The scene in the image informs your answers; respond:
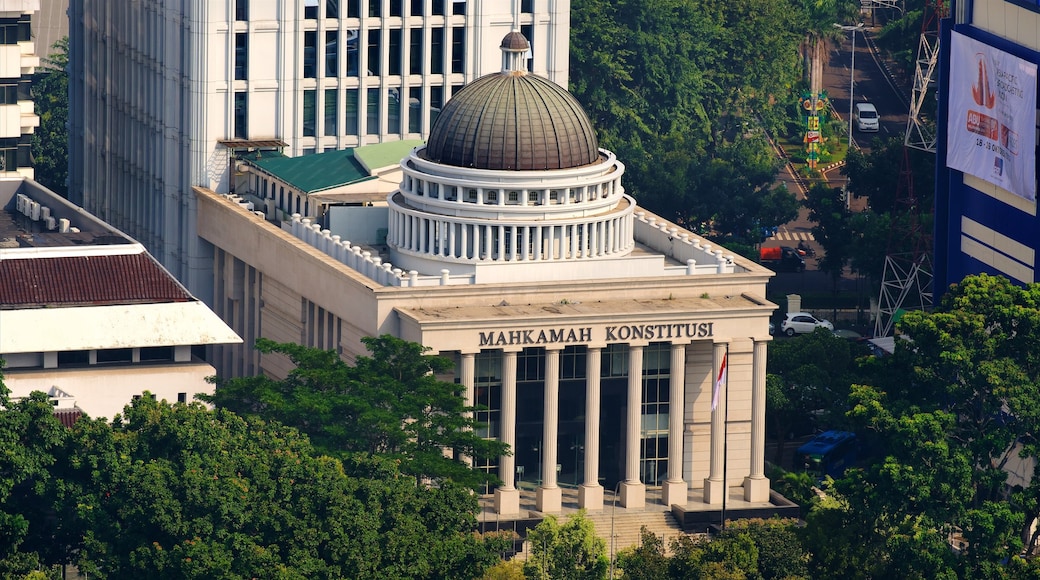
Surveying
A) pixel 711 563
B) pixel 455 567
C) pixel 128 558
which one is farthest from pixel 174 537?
pixel 711 563

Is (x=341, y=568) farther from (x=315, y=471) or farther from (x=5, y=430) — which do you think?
(x=5, y=430)

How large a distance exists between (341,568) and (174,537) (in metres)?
8.93

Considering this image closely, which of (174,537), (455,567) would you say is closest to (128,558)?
(174,537)

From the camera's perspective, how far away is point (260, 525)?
19562 cm

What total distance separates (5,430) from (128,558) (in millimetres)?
9974

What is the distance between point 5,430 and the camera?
200m

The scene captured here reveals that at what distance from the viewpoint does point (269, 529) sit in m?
196

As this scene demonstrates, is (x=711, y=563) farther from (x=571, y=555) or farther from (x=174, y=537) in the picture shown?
(x=174, y=537)

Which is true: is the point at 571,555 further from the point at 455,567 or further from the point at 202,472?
the point at 202,472

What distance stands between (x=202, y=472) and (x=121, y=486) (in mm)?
4529

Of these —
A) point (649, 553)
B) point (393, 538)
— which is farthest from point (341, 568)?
point (649, 553)

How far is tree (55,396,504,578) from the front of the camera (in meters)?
194

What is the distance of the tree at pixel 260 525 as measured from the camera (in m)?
194

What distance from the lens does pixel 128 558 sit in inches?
7736
